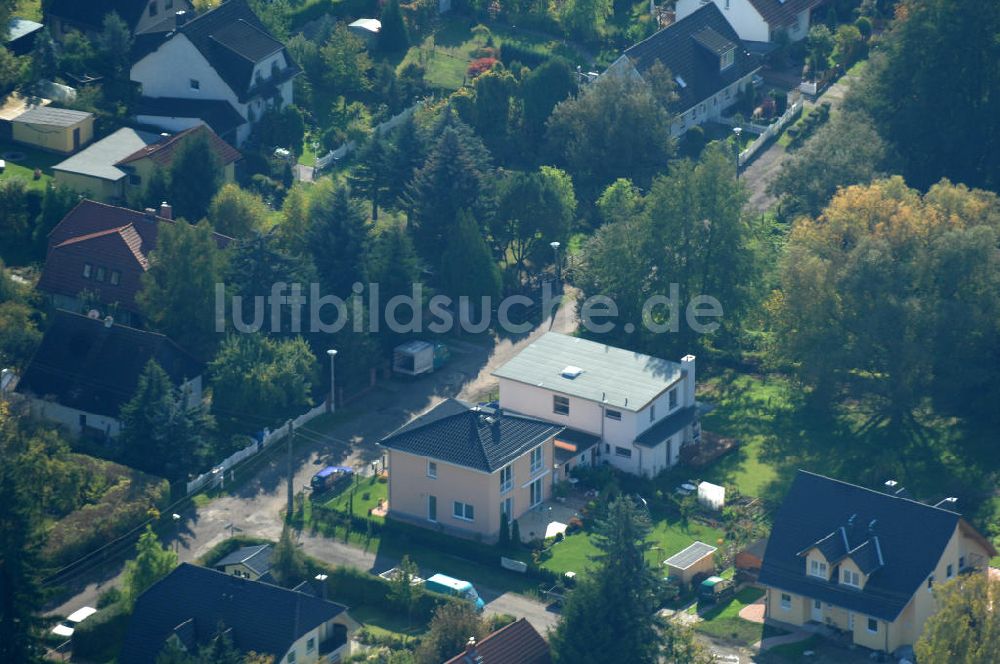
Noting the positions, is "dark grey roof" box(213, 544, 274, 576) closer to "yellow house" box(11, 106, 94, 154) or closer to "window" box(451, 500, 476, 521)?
"window" box(451, 500, 476, 521)

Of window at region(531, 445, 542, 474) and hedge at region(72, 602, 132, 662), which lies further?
window at region(531, 445, 542, 474)

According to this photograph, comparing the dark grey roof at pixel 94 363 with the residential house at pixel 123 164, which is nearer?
the dark grey roof at pixel 94 363

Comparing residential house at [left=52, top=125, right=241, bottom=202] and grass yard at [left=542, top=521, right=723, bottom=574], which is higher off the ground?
residential house at [left=52, top=125, right=241, bottom=202]

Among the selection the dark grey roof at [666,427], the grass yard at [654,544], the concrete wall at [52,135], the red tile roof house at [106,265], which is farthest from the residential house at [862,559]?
the concrete wall at [52,135]

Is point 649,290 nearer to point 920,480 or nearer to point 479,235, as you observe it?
point 479,235

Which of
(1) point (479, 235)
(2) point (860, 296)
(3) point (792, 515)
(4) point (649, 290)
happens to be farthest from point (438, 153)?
(3) point (792, 515)

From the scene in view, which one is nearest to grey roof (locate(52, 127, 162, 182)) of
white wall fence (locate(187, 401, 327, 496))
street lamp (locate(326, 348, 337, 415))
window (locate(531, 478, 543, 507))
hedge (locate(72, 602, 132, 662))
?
street lamp (locate(326, 348, 337, 415))

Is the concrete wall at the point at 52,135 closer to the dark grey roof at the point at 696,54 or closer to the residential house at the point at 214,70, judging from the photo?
the residential house at the point at 214,70
